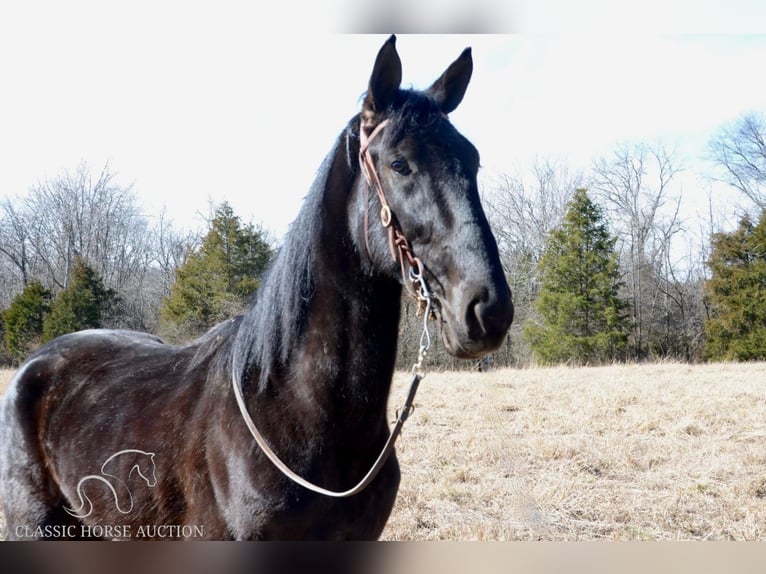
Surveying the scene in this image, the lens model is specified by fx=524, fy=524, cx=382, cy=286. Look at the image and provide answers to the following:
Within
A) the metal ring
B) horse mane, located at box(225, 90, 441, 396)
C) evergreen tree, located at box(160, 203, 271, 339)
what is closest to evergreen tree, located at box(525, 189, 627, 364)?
evergreen tree, located at box(160, 203, 271, 339)

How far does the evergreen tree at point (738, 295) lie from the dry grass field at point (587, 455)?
0.64ft

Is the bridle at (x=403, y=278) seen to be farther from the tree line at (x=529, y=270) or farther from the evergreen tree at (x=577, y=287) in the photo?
the evergreen tree at (x=577, y=287)

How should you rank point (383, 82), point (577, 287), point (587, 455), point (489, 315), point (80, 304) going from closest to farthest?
point (489, 315) → point (383, 82) → point (80, 304) → point (577, 287) → point (587, 455)

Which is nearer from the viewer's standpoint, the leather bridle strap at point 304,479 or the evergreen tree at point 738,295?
the leather bridle strap at point 304,479

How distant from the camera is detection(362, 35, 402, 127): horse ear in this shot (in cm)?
145

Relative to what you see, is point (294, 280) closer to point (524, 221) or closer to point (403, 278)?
point (403, 278)

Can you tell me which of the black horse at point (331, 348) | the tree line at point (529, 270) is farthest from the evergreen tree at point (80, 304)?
the black horse at point (331, 348)

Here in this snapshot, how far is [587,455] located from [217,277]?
111 inches

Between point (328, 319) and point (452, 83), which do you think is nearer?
point (328, 319)

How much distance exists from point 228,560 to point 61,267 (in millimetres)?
1944

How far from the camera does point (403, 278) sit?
4.54 feet

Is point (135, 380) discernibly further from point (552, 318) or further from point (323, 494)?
point (552, 318)

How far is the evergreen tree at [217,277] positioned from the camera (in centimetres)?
287

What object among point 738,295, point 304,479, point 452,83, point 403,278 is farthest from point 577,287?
point 304,479
